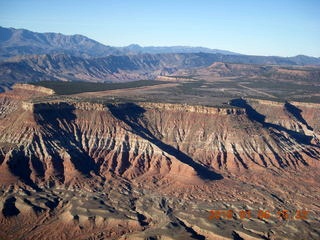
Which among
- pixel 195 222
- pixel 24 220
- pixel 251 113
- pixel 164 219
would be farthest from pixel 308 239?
pixel 251 113

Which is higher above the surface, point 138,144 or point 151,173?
point 138,144

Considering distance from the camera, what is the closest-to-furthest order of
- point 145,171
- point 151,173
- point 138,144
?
point 151,173 → point 145,171 → point 138,144
